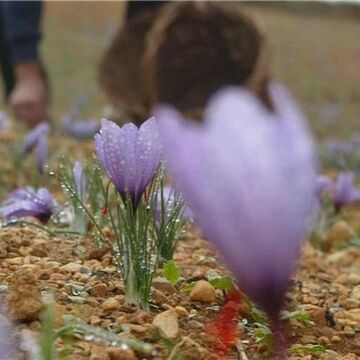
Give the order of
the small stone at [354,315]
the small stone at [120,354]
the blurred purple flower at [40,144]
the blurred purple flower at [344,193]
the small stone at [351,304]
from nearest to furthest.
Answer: the small stone at [120,354], the small stone at [354,315], the small stone at [351,304], the blurred purple flower at [40,144], the blurred purple flower at [344,193]

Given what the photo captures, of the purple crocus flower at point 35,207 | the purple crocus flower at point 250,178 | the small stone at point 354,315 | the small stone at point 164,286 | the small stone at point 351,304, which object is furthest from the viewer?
the purple crocus flower at point 35,207

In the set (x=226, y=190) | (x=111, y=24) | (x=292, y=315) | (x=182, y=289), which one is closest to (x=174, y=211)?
(x=182, y=289)

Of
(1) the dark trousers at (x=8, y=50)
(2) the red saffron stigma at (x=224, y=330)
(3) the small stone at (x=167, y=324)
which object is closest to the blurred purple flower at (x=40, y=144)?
(2) the red saffron stigma at (x=224, y=330)

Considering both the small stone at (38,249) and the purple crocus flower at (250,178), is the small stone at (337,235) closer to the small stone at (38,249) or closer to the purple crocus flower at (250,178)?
the small stone at (38,249)

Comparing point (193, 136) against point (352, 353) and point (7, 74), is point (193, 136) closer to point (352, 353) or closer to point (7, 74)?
point (352, 353)

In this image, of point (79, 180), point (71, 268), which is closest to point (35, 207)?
point (79, 180)

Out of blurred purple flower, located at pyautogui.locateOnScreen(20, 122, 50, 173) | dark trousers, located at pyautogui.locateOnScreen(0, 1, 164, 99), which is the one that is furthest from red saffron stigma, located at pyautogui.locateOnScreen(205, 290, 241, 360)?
dark trousers, located at pyautogui.locateOnScreen(0, 1, 164, 99)

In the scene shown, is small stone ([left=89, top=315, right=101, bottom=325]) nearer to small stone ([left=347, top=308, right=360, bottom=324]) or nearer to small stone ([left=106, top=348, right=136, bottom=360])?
small stone ([left=106, top=348, right=136, bottom=360])
